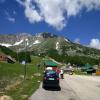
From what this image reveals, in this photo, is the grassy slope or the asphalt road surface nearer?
the asphalt road surface

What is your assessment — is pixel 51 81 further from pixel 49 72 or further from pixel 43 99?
pixel 43 99

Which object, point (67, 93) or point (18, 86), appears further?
point (18, 86)

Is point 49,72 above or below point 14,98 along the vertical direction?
above

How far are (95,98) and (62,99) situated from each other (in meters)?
3.20

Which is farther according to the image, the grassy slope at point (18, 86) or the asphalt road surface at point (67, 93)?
the grassy slope at point (18, 86)

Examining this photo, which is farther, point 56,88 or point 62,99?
point 56,88

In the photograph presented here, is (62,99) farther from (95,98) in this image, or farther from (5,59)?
(5,59)

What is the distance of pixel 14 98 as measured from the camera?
22516 mm

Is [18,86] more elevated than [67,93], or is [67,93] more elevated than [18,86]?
[18,86]

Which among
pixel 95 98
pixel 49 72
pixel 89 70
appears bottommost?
pixel 95 98

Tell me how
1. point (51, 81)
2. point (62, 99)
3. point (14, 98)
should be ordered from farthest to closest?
point (51, 81) → point (62, 99) → point (14, 98)

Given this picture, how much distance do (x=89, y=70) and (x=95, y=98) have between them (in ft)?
402

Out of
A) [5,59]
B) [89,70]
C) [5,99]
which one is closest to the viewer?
[5,99]

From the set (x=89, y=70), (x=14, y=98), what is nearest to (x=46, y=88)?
(x=14, y=98)
